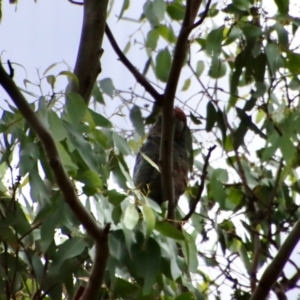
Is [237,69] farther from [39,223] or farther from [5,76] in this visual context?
[5,76]

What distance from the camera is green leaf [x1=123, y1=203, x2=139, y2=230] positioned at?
42.0 inches

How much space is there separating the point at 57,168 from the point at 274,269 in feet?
1.99

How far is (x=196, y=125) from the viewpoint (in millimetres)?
1897

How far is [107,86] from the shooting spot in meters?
1.61

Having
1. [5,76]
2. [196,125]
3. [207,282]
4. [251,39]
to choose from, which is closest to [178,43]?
[251,39]

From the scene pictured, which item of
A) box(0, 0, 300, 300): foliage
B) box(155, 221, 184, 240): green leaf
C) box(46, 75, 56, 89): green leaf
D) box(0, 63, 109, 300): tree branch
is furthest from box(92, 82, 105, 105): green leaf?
box(0, 63, 109, 300): tree branch

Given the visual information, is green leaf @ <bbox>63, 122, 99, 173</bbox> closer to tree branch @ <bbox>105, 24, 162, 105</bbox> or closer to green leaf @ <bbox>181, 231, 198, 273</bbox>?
green leaf @ <bbox>181, 231, 198, 273</bbox>

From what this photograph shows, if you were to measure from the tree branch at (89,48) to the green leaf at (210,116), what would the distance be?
415mm

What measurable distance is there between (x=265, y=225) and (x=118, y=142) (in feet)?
2.55

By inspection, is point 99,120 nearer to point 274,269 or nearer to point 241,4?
point 274,269

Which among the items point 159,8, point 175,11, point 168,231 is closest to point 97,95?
point 159,8

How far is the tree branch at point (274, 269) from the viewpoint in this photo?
1291 mm

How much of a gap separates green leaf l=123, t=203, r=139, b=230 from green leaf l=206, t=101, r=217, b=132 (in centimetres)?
67

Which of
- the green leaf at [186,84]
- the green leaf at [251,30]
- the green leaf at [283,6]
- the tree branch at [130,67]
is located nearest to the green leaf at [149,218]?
the tree branch at [130,67]
